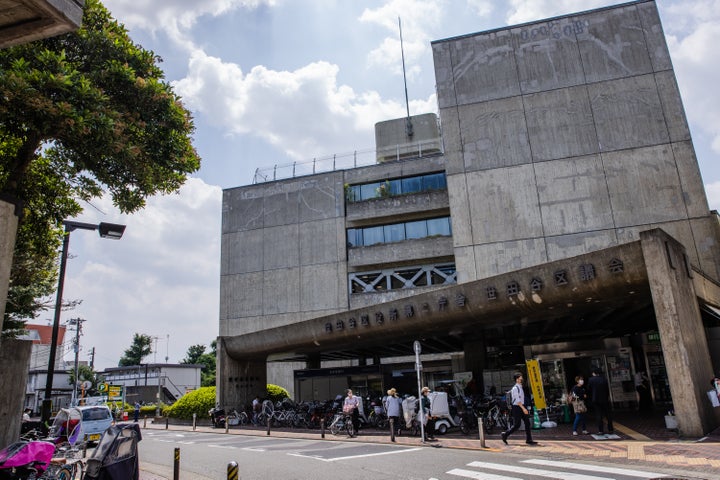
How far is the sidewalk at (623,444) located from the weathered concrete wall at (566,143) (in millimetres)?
14775

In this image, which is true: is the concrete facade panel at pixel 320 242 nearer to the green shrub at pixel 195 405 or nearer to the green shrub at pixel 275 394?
the green shrub at pixel 275 394

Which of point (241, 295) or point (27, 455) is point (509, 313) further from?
point (241, 295)

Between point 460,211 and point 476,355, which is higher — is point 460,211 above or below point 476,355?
above

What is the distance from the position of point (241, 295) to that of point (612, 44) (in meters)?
32.0

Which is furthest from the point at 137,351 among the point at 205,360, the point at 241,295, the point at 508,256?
the point at 508,256

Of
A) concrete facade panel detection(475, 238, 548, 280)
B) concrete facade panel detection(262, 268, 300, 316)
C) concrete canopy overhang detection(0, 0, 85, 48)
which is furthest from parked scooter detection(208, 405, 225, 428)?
concrete canopy overhang detection(0, 0, 85, 48)

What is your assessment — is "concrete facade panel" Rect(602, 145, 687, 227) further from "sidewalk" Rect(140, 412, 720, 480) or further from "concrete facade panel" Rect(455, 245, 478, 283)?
"sidewalk" Rect(140, 412, 720, 480)

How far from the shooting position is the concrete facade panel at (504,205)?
99.8 feet

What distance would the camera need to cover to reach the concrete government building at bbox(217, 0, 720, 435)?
15508mm

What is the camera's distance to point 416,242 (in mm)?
36344

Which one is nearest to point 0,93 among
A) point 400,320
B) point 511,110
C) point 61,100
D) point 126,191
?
point 61,100

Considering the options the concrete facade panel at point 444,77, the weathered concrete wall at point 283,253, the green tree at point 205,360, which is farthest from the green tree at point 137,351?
the concrete facade panel at point 444,77

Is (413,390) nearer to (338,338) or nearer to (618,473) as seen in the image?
(338,338)

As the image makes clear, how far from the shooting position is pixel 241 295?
40.0 m
